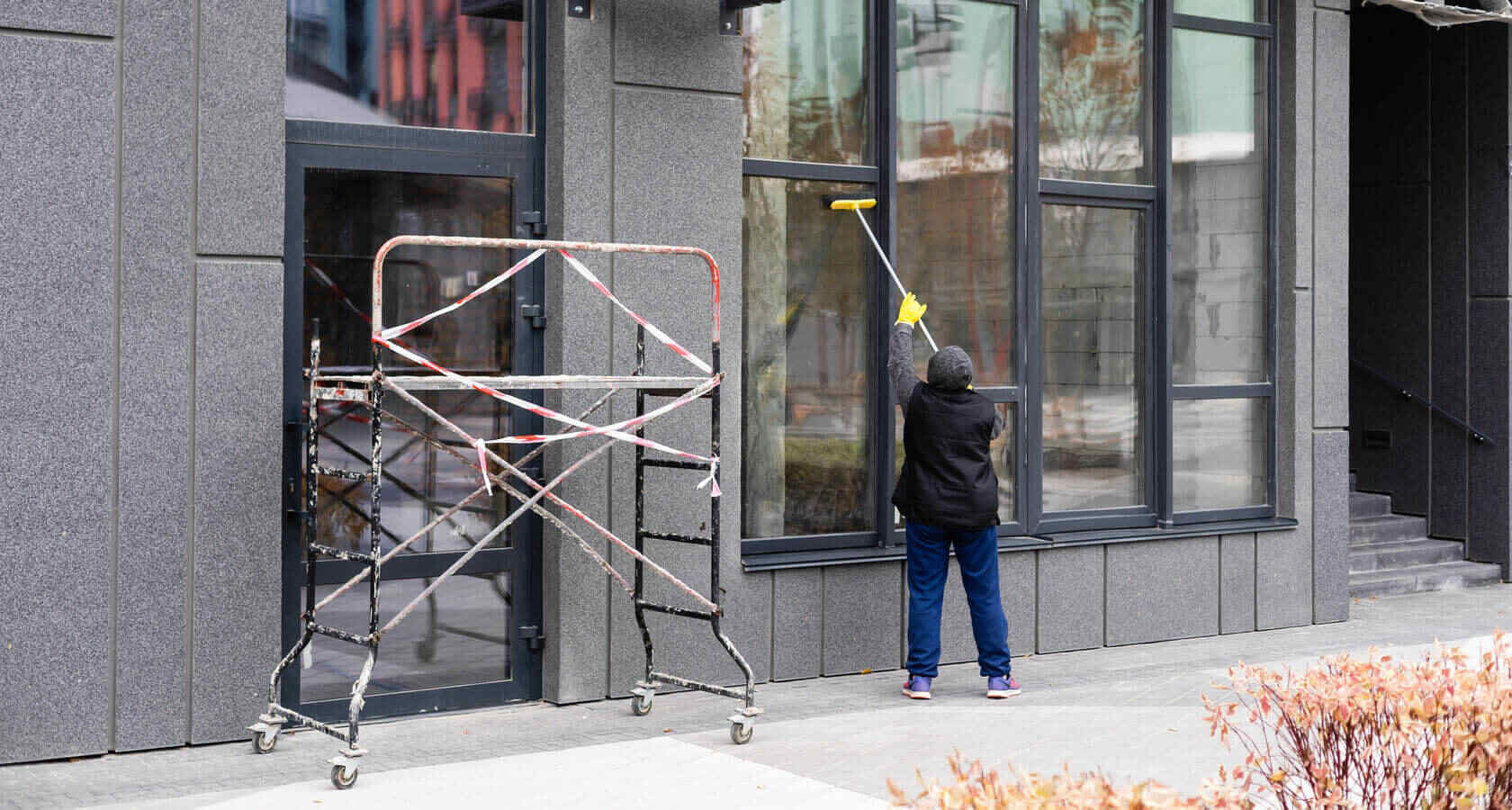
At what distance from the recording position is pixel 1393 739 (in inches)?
148

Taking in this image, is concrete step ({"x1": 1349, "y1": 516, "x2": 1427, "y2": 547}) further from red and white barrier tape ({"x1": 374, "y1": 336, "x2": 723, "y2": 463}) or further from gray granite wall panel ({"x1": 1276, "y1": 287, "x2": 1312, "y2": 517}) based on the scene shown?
red and white barrier tape ({"x1": 374, "y1": 336, "x2": 723, "y2": 463})

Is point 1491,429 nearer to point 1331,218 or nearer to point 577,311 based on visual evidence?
point 1331,218

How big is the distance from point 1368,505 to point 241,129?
32.1 feet

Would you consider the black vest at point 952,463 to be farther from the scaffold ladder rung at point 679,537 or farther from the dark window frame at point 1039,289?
the scaffold ladder rung at point 679,537

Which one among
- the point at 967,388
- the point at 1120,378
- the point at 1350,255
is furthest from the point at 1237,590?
the point at 1350,255

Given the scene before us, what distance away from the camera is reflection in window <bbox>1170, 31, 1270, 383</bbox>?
10.6 m

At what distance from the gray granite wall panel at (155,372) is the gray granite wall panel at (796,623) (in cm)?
301

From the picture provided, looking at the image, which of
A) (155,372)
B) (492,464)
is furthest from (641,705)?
(155,372)

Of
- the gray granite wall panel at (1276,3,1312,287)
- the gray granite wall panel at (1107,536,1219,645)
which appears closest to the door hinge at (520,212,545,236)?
the gray granite wall panel at (1107,536,1219,645)

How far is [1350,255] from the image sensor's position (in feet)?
46.5

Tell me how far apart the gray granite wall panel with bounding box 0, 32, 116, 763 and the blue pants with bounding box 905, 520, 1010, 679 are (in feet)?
12.4

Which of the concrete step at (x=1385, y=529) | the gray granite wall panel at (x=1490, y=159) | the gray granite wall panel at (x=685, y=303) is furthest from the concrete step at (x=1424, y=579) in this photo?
the gray granite wall panel at (x=685, y=303)

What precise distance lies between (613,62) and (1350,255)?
27.2 feet

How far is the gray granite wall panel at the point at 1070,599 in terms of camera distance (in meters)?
9.74
